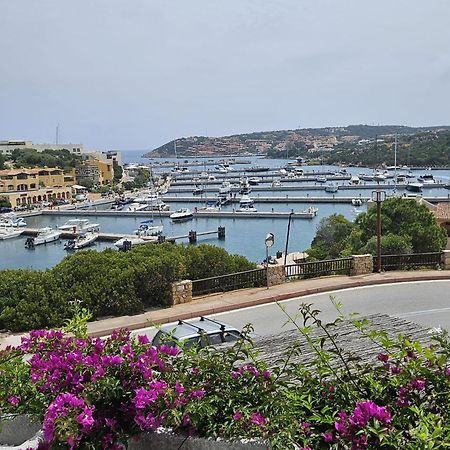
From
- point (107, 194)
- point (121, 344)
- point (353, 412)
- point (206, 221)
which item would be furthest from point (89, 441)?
point (107, 194)

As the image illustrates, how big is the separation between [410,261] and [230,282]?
673cm

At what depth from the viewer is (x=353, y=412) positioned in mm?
3250

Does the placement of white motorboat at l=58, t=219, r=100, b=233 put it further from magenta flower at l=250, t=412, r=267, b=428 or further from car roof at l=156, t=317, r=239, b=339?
magenta flower at l=250, t=412, r=267, b=428

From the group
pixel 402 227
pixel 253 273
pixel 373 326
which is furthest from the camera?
pixel 402 227

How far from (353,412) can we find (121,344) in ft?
5.80

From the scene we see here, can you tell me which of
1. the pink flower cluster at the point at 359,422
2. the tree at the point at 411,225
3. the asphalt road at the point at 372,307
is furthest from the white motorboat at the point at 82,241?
the pink flower cluster at the point at 359,422

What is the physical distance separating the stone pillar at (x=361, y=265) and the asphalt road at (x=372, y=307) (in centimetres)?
123

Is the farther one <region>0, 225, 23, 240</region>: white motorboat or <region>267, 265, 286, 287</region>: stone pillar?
<region>0, 225, 23, 240</region>: white motorboat

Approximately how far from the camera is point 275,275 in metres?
16.5

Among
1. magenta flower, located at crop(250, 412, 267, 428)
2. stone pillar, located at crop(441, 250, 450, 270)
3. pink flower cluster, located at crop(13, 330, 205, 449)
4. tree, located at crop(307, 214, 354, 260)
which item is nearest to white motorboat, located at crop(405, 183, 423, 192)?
tree, located at crop(307, 214, 354, 260)

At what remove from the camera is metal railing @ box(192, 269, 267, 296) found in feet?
51.1

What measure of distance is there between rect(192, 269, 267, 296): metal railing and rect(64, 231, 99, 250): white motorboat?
2552 inches

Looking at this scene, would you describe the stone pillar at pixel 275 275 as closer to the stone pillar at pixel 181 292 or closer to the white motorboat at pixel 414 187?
the stone pillar at pixel 181 292

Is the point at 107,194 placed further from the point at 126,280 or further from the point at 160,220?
the point at 126,280
